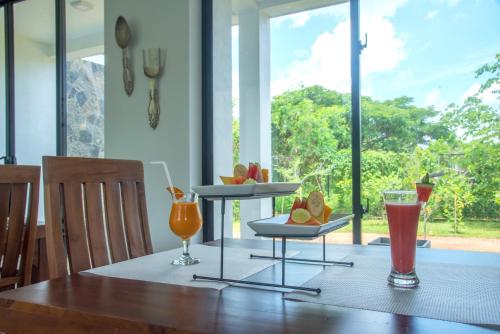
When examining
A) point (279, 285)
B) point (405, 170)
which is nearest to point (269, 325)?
point (279, 285)

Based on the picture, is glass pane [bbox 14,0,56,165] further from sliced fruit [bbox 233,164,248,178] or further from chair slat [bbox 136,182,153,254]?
sliced fruit [bbox 233,164,248,178]

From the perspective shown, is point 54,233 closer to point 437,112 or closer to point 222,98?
point 222,98

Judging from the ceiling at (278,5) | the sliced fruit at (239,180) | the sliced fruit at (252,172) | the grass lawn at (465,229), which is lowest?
the grass lawn at (465,229)

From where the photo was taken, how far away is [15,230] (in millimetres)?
1621

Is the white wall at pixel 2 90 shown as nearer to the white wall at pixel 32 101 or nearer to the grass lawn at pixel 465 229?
the white wall at pixel 32 101

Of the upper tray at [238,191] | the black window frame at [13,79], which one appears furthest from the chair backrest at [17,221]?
the black window frame at [13,79]

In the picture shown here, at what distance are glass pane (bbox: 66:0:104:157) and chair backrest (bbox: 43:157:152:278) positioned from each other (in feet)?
6.68

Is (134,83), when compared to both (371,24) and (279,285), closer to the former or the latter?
(371,24)

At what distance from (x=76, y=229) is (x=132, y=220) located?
0.77 feet

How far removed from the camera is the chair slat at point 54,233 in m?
1.13

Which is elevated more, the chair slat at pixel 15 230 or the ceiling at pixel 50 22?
the ceiling at pixel 50 22

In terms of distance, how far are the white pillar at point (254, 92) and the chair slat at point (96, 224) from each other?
1.79 meters

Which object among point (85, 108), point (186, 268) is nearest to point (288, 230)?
point (186, 268)

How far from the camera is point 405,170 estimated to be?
245 cm
